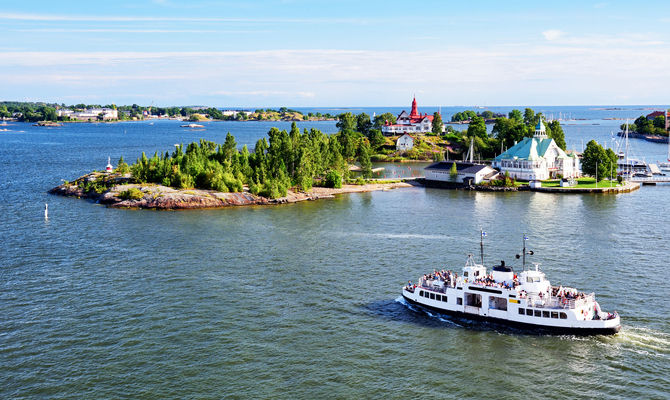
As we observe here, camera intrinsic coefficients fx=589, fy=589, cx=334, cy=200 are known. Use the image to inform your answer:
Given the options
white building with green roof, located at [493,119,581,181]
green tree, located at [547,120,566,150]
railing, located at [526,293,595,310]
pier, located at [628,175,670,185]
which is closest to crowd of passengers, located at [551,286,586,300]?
railing, located at [526,293,595,310]

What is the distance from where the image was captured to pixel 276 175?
392 ft

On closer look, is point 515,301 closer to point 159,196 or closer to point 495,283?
point 495,283

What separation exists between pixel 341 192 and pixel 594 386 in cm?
9025

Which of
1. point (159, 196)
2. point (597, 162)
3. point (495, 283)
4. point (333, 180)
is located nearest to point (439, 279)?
point (495, 283)

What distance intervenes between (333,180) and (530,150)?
49.8 meters

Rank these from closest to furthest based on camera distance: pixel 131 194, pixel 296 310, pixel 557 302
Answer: pixel 557 302
pixel 296 310
pixel 131 194

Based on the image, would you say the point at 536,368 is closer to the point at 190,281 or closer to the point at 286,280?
the point at 286,280

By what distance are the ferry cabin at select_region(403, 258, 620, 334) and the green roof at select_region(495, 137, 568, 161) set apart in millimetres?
95202

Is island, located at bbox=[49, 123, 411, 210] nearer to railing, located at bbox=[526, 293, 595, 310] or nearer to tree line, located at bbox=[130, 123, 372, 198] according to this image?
tree line, located at bbox=[130, 123, 372, 198]

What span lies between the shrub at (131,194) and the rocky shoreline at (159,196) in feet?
0.57

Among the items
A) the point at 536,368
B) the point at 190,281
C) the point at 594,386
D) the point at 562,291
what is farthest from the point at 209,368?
the point at 562,291

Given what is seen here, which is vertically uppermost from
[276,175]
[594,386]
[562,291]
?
[276,175]

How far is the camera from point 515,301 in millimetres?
52094

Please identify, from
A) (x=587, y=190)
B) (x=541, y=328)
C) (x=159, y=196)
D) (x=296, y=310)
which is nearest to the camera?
(x=541, y=328)
